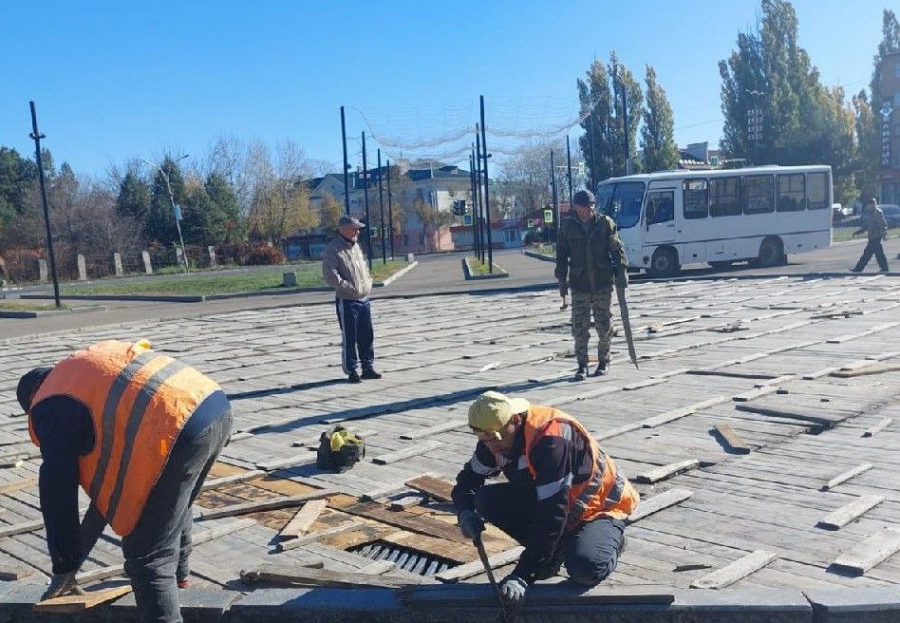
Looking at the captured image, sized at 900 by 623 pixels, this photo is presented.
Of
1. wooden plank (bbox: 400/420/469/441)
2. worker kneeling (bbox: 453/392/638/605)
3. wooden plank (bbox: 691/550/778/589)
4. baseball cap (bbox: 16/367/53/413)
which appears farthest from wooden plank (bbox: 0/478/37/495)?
wooden plank (bbox: 691/550/778/589)

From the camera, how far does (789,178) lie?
29297 millimetres

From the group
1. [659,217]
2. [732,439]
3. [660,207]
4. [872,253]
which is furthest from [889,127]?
[732,439]

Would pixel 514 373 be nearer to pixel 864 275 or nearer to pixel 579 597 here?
pixel 579 597

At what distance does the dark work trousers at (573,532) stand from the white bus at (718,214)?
894 inches

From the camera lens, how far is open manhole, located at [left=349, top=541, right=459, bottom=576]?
4703 mm

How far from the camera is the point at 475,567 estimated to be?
454 centimetres

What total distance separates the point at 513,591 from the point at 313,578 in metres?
1.11

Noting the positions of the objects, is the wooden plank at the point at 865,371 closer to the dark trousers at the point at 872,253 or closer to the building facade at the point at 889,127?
the dark trousers at the point at 872,253

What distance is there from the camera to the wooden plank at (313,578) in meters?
4.32

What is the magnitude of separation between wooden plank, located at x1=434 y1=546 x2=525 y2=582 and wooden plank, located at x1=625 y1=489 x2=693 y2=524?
2.82ft

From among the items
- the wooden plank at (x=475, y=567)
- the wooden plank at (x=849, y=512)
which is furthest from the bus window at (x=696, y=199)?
the wooden plank at (x=475, y=567)

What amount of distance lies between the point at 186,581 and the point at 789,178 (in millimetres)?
28395

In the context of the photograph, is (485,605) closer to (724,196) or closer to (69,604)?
(69,604)

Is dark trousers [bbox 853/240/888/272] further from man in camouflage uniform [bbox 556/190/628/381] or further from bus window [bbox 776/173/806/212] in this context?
man in camouflage uniform [bbox 556/190/628/381]
